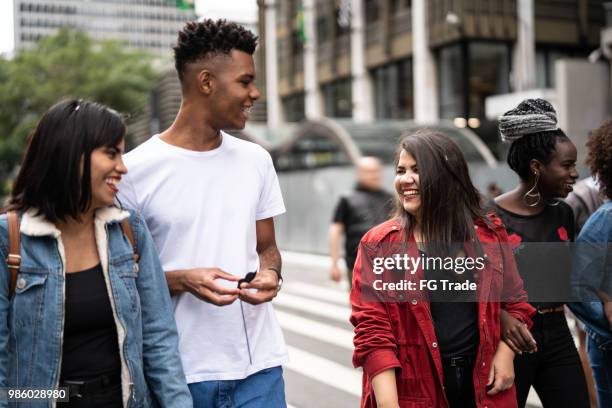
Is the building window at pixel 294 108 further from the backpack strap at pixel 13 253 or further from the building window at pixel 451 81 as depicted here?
the backpack strap at pixel 13 253

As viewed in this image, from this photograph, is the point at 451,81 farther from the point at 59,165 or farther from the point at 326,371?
the point at 59,165

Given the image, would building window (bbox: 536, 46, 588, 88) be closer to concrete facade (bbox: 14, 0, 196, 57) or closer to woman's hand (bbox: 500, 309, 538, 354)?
concrete facade (bbox: 14, 0, 196, 57)

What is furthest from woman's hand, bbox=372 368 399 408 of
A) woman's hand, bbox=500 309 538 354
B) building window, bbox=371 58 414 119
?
building window, bbox=371 58 414 119

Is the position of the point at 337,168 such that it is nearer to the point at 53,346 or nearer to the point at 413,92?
the point at 413,92

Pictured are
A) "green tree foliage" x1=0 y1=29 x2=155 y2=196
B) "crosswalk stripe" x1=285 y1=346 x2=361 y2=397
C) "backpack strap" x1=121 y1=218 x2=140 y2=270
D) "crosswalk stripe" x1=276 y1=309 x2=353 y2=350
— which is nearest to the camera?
"backpack strap" x1=121 y1=218 x2=140 y2=270

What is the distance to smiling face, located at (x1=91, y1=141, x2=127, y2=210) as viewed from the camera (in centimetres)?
237

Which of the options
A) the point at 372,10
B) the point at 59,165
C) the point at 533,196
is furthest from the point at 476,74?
the point at 59,165

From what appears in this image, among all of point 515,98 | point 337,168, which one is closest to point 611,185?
point 337,168

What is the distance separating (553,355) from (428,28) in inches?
891

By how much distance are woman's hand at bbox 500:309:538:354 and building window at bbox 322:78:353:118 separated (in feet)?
92.0

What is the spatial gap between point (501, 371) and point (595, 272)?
812 mm

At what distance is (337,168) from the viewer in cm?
1852

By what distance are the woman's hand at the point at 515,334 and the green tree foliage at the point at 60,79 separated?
3139cm

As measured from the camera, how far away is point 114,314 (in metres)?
→ 2.33
